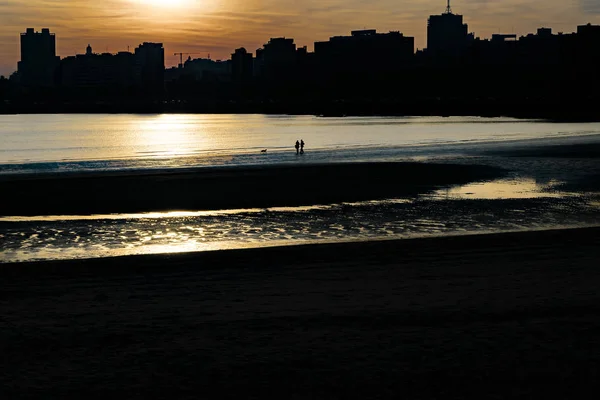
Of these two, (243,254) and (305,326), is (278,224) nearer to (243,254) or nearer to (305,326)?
(243,254)

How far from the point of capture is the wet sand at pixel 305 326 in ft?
28.4

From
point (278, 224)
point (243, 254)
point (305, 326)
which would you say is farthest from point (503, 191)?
point (305, 326)

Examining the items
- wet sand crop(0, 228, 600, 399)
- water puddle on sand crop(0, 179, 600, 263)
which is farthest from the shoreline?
water puddle on sand crop(0, 179, 600, 263)

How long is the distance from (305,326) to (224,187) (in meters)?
28.7

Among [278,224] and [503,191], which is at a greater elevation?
[503,191]

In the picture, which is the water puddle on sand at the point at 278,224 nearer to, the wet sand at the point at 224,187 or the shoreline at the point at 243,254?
the shoreline at the point at 243,254

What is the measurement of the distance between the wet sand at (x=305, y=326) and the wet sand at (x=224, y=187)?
48.7 feet

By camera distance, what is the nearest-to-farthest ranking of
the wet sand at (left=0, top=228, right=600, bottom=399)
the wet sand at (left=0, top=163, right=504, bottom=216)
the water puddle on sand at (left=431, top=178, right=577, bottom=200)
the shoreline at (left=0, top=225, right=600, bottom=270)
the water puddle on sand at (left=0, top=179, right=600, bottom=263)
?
the wet sand at (left=0, top=228, right=600, bottom=399)
the shoreline at (left=0, top=225, right=600, bottom=270)
the water puddle on sand at (left=0, top=179, right=600, bottom=263)
the wet sand at (left=0, top=163, right=504, bottom=216)
the water puddle on sand at (left=431, top=178, right=577, bottom=200)

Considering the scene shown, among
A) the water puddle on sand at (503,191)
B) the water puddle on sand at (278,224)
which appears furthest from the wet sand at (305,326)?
the water puddle on sand at (503,191)

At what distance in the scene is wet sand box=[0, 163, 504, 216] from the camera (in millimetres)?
32062

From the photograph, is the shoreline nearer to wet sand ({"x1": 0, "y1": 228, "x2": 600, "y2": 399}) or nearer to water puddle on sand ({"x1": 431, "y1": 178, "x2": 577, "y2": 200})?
wet sand ({"x1": 0, "y1": 228, "x2": 600, "y2": 399})

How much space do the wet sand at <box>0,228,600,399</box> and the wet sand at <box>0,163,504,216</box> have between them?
14852mm

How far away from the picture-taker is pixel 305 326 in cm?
1107

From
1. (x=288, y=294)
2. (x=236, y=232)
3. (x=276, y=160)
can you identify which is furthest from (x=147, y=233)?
(x=276, y=160)
